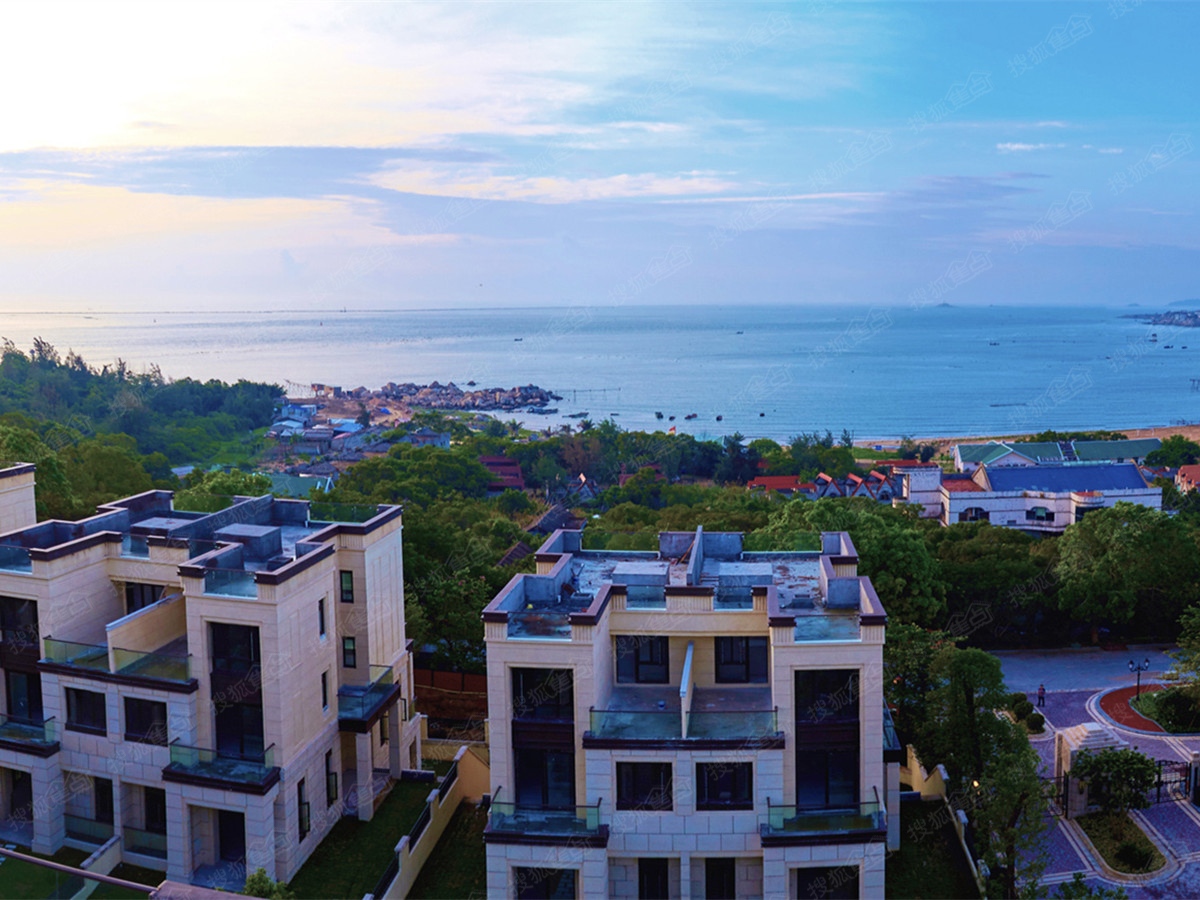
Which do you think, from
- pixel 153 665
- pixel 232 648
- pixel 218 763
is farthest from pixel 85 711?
pixel 232 648

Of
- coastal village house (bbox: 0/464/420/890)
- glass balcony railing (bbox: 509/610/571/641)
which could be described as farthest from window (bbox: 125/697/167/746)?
glass balcony railing (bbox: 509/610/571/641)

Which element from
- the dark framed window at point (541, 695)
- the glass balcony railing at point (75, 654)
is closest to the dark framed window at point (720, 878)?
the dark framed window at point (541, 695)

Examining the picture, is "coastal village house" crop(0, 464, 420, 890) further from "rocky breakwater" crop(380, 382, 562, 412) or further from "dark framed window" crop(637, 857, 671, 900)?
"rocky breakwater" crop(380, 382, 562, 412)

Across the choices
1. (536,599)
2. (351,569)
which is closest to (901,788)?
(536,599)

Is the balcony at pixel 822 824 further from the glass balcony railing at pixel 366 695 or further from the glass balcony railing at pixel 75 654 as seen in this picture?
the glass balcony railing at pixel 75 654

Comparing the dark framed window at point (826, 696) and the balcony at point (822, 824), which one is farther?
the dark framed window at point (826, 696)

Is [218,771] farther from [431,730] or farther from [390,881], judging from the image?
[431,730]
